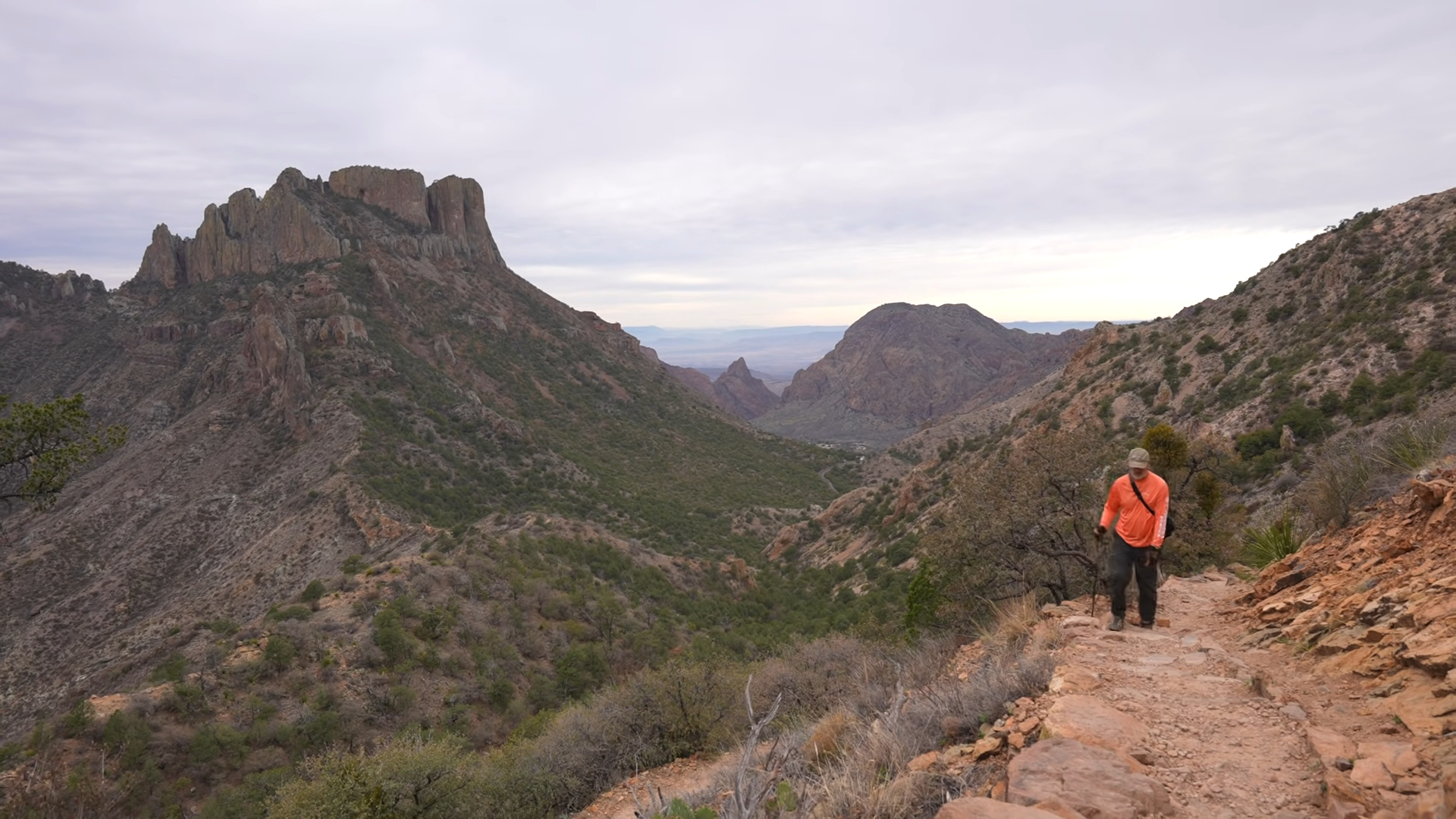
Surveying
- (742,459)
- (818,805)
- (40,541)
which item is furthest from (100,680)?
(742,459)

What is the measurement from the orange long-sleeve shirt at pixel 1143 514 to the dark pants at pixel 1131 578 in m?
0.10

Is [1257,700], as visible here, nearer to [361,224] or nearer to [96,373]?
[96,373]

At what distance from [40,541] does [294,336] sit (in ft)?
63.8

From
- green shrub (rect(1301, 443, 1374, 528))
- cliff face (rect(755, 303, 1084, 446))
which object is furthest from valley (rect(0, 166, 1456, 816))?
cliff face (rect(755, 303, 1084, 446))

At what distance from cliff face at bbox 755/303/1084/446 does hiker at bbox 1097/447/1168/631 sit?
12851 centimetres

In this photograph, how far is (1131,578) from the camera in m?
7.79

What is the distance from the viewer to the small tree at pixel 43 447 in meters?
10.5

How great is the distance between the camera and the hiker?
7.68 m

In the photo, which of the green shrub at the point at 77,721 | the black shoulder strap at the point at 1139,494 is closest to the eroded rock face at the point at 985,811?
the black shoulder strap at the point at 1139,494

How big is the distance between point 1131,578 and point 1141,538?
1.66 ft

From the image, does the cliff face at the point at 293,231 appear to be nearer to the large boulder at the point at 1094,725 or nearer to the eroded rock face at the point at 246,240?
the eroded rock face at the point at 246,240

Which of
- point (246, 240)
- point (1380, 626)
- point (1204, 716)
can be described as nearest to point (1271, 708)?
point (1204, 716)

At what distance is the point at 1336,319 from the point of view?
28391 millimetres

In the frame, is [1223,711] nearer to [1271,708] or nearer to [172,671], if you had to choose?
[1271,708]
